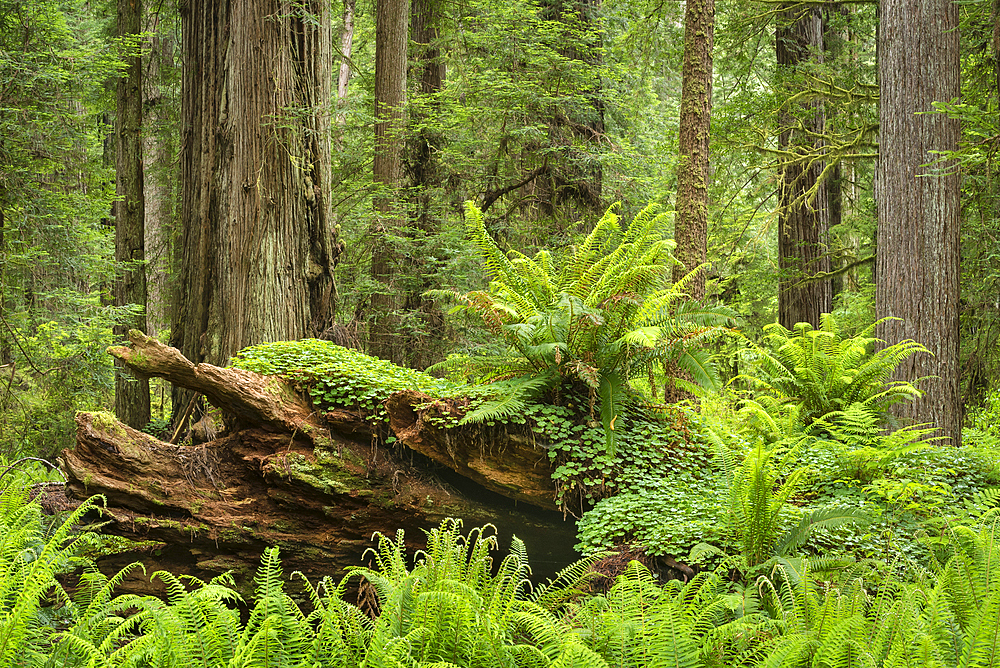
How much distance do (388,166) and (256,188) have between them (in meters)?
3.24

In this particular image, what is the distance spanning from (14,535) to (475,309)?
2.96m

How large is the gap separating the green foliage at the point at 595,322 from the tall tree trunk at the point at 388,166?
3.86 meters

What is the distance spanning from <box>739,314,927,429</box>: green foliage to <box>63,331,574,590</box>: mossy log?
8.01 ft

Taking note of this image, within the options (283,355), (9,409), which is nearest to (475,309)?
(283,355)

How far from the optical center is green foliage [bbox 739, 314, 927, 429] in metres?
5.50

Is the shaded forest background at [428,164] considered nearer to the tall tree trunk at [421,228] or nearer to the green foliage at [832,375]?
the tall tree trunk at [421,228]

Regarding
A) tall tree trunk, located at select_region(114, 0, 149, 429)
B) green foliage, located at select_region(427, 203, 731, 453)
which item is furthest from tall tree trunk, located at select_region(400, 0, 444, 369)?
tall tree trunk, located at select_region(114, 0, 149, 429)

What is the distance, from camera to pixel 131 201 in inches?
368

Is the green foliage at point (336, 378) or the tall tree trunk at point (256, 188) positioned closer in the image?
the green foliage at point (336, 378)

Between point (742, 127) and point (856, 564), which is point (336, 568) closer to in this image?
point (856, 564)

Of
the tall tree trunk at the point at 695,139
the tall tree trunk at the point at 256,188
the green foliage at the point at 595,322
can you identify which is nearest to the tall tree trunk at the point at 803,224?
the tall tree trunk at the point at 695,139

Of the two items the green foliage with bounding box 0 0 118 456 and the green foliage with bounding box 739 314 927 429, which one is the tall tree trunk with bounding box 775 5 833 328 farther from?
the green foliage with bounding box 0 0 118 456

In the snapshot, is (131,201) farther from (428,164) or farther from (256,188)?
(256,188)

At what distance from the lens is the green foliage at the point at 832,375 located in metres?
5.50
